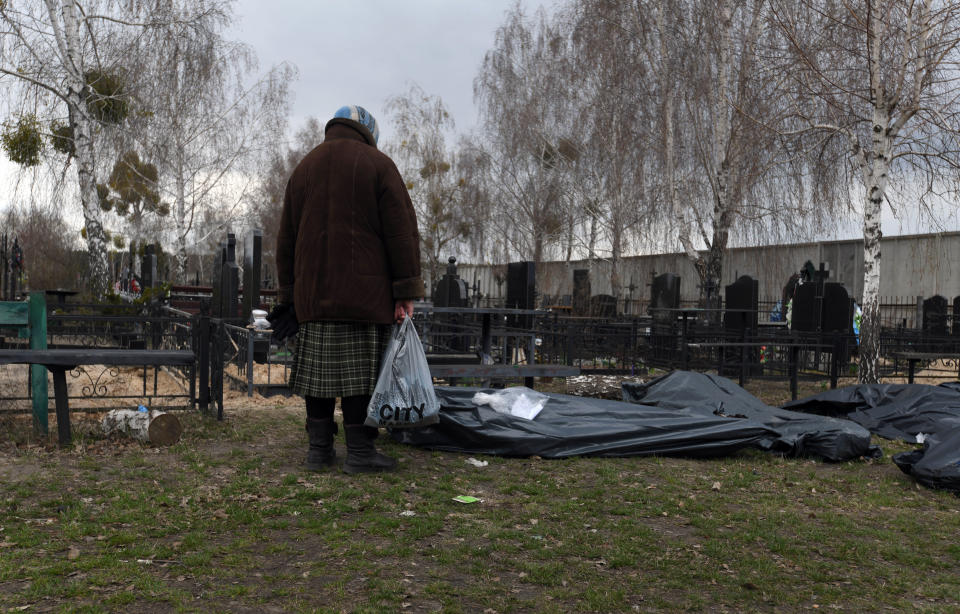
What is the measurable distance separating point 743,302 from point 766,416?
685 centimetres

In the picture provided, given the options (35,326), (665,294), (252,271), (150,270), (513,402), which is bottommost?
(513,402)

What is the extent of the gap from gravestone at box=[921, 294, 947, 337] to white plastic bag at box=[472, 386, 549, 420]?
12.6 metres

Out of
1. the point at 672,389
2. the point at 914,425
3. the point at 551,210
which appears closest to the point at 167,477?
the point at 672,389

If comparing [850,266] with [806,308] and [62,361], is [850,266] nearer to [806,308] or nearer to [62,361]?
[806,308]

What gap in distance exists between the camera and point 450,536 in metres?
3.55

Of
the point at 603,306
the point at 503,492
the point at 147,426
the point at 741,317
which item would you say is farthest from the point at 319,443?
the point at 603,306

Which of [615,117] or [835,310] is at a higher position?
[615,117]

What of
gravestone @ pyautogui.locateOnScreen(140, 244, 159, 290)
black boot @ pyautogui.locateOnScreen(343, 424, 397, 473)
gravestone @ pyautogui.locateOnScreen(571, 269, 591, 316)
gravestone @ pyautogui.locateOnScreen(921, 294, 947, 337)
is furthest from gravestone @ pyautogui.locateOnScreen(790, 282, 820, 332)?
gravestone @ pyautogui.locateOnScreen(140, 244, 159, 290)

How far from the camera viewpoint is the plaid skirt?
4441 millimetres

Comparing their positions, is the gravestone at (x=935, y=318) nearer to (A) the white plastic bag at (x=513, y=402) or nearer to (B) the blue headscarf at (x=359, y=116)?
(A) the white plastic bag at (x=513, y=402)

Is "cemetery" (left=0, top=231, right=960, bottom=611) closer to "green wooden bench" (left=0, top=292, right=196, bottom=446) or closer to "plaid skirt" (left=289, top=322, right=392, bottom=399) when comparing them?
"green wooden bench" (left=0, top=292, right=196, bottom=446)

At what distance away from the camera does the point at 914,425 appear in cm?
705

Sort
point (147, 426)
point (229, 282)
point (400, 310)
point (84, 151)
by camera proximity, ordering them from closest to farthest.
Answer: point (400, 310) → point (147, 426) → point (229, 282) → point (84, 151)

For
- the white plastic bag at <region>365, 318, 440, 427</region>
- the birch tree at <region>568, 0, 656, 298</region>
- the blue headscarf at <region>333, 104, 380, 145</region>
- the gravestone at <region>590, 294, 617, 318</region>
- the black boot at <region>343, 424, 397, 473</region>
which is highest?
the birch tree at <region>568, 0, 656, 298</region>
